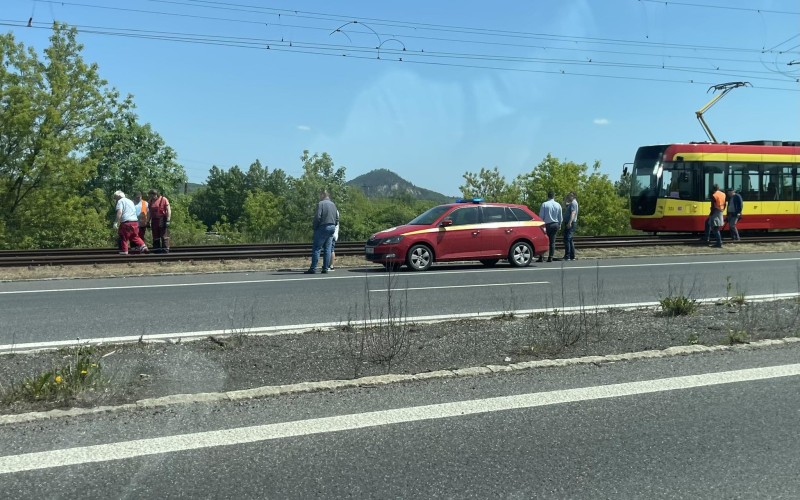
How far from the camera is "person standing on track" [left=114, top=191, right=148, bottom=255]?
1691 cm

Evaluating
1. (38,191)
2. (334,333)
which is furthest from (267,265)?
(38,191)

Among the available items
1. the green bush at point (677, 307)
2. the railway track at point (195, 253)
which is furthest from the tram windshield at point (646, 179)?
the green bush at point (677, 307)

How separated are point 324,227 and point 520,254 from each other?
4892 mm

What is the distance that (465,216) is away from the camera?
1683 centimetres

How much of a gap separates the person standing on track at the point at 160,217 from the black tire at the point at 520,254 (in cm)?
875

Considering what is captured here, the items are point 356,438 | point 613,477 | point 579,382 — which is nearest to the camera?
point 613,477

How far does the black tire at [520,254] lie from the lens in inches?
672

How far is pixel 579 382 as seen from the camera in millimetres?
5484

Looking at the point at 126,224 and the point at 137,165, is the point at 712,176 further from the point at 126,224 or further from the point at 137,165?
the point at 137,165

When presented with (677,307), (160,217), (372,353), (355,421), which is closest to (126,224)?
(160,217)

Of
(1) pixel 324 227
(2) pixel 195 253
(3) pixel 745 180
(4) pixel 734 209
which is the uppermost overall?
(3) pixel 745 180

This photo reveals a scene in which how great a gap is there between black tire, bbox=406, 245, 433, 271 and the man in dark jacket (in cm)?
1197

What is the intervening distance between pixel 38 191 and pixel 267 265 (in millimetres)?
18574

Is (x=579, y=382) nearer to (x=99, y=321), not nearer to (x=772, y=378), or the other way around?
(x=772, y=378)
